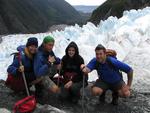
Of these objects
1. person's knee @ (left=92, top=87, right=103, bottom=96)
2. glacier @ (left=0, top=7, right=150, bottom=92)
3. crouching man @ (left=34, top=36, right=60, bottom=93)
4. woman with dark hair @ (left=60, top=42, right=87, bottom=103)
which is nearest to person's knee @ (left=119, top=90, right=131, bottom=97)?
person's knee @ (left=92, top=87, right=103, bottom=96)

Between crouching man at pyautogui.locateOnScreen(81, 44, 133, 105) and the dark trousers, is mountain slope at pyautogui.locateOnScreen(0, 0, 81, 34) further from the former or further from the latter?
crouching man at pyautogui.locateOnScreen(81, 44, 133, 105)

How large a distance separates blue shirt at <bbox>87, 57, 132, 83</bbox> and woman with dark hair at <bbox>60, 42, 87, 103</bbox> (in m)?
0.35

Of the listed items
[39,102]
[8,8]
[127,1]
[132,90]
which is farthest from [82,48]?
[8,8]

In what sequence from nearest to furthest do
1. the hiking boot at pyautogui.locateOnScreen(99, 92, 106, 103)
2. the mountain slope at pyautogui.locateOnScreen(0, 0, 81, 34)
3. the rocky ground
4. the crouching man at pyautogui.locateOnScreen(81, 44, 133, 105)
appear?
the crouching man at pyautogui.locateOnScreen(81, 44, 133, 105)
the rocky ground
the hiking boot at pyautogui.locateOnScreen(99, 92, 106, 103)
the mountain slope at pyautogui.locateOnScreen(0, 0, 81, 34)

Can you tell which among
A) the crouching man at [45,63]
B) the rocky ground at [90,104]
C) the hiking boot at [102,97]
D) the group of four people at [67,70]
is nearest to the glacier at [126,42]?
the rocky ground at [90,104]

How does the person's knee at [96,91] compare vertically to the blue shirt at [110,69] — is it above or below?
below

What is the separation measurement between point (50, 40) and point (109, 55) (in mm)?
1061

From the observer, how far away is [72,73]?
7.57 m

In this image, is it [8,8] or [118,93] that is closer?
[118,93]

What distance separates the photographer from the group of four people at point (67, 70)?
718cm

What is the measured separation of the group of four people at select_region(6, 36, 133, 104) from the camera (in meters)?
7.18

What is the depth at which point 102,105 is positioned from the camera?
7.53 meters

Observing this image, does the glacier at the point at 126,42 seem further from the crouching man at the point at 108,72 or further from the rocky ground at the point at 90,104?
the crouching man at the point at 108,72

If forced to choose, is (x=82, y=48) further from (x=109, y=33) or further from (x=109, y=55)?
(x=109, y=55)
